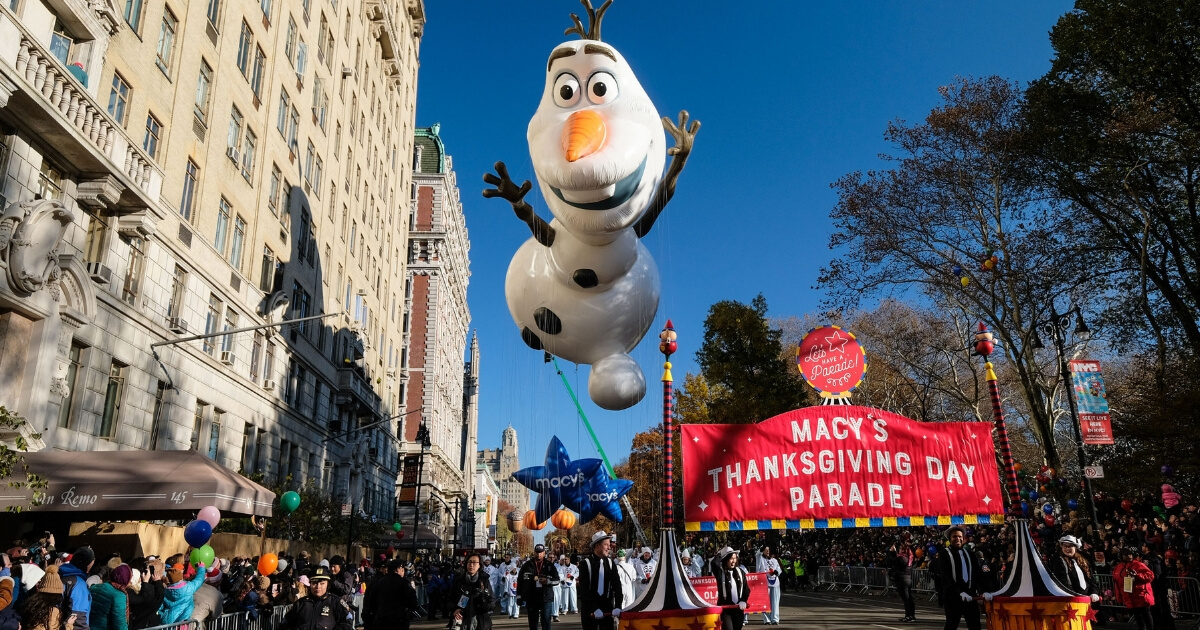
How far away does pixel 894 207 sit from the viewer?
2294 centimetres

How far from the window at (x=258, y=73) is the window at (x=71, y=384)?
13.1 meters

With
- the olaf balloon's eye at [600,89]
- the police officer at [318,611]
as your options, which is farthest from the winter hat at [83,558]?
the olaf balloon's eye at [600,89]

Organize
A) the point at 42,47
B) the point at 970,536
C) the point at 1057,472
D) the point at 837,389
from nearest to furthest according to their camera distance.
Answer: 1. the point at 837,389
2. the point at 42,47
3. the point at 1057,472
4. the point at 970,536

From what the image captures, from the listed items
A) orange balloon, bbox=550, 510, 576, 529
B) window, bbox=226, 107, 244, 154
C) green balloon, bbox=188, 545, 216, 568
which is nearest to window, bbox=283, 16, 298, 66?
window, bbox=226, 107, 244, 154

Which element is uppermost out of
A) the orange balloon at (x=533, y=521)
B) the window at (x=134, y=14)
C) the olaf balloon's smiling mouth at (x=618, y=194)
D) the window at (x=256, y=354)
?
the window at (x=134, y=14)

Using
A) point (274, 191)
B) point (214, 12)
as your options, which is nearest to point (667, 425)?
point (214, 12)

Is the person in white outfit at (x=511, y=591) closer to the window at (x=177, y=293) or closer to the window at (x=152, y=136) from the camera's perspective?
the window at (x=177, y=293)

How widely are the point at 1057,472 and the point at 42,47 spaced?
23.9 m

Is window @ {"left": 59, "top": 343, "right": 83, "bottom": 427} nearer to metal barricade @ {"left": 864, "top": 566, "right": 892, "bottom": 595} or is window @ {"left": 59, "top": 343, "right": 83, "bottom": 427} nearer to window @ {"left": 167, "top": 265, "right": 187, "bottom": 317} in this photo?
window @ {"left": 167, "top": 265, "right": 187, "bottom": 317}

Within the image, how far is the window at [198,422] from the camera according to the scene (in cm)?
2125

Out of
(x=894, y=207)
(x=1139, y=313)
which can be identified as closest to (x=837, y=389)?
(x=894, y=207)

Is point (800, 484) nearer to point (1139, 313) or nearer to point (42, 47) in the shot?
point (42, 47)

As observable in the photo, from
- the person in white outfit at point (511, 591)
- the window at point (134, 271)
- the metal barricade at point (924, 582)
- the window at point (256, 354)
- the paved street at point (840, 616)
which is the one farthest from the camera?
the window at point (256, 354)

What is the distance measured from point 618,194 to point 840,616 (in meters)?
13.1
